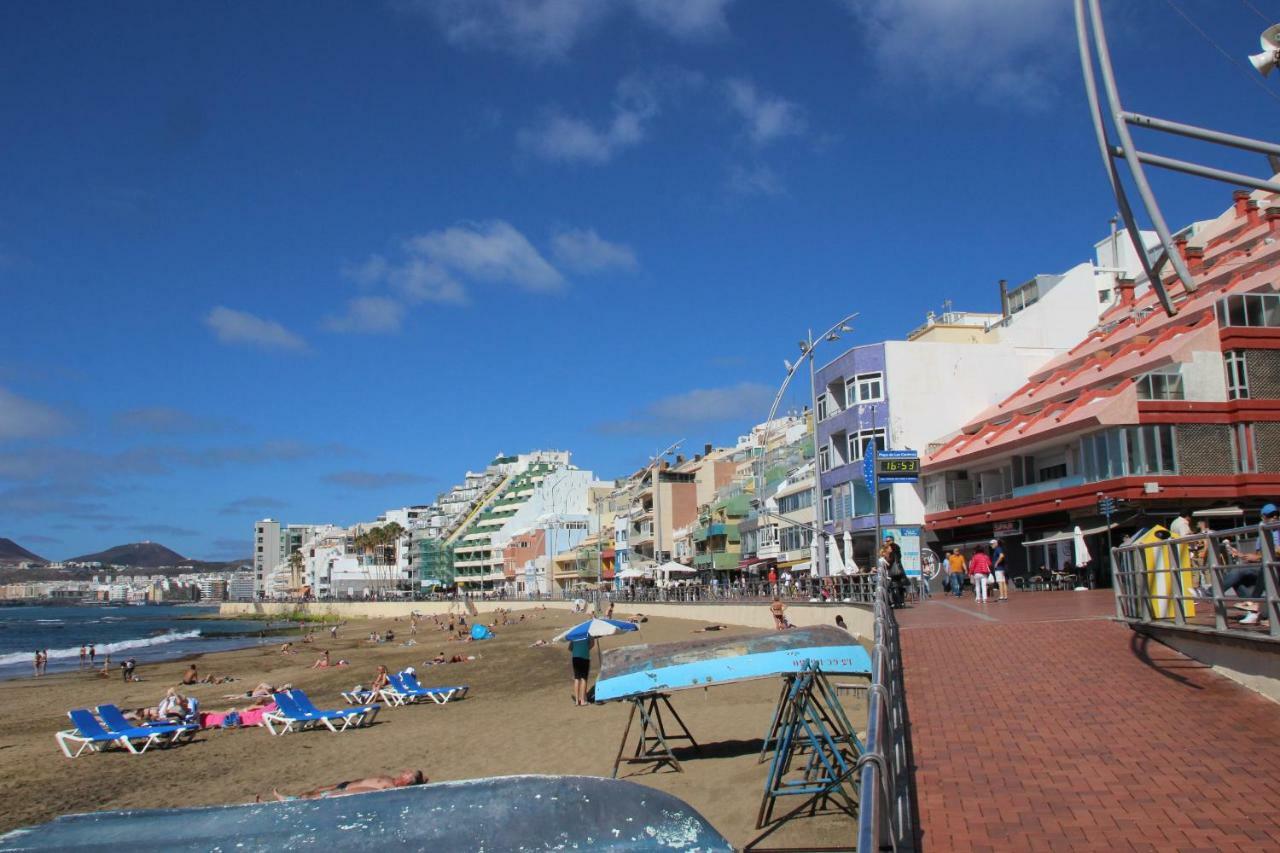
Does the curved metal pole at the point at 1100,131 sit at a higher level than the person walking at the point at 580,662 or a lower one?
higher

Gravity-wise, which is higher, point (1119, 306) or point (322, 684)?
point (1119, 306)

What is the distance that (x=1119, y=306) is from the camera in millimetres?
48750

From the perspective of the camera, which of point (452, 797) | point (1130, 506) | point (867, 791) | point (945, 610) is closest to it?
point (867, 791)

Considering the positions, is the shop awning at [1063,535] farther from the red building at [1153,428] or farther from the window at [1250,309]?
the window at [1250,309]

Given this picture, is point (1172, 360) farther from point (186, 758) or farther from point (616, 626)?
point (186, 758)

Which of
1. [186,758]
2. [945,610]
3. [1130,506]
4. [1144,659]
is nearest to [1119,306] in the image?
[1130,506]

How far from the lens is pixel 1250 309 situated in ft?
114

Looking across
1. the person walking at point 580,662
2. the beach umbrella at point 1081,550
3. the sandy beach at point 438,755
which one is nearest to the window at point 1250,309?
the beach umbrella at point 1081,550

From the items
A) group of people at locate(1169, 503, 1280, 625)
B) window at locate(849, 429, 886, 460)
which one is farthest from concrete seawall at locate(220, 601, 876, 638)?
window at locate(849, 429, 886, 460)

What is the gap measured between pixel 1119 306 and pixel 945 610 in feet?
112

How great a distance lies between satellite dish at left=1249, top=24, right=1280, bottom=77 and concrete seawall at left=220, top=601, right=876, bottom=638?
1025 centimetres

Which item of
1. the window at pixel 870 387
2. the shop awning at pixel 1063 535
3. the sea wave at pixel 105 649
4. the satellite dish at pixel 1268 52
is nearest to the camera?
the satellite dish at pixel 1268 52

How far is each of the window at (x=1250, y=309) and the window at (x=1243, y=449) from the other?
154 inches

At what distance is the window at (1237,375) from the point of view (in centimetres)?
3362
